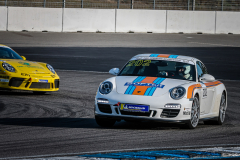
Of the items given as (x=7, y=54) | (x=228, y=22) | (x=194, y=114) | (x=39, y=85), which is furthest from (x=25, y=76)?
(x=228, y=22)

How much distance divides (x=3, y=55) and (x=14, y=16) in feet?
59.7

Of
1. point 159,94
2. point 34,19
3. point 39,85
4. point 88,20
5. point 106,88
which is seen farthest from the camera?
point 88,20

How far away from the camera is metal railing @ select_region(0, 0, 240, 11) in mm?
31766

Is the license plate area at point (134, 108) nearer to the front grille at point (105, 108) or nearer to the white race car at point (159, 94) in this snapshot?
the white race car at point (159, 94)

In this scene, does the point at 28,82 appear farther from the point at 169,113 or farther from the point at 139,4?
the point at 139,4

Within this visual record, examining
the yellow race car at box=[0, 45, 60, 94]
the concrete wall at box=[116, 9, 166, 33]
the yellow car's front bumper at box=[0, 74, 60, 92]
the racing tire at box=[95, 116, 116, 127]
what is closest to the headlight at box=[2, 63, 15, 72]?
the yellow race car at box=[0, 45, 60, 94]

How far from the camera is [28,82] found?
12.0 meters

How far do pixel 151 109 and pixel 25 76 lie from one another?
17.0 ft

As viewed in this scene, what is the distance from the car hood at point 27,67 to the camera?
1221 centimetres

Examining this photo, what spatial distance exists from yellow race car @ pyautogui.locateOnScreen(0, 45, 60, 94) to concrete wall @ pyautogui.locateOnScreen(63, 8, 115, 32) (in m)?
19.1

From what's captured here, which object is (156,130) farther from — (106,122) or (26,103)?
(26,103)

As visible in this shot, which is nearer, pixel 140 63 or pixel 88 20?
pixel 140 63

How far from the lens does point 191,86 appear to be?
814 cm

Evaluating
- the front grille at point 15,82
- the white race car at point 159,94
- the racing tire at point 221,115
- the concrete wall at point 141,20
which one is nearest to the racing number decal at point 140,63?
the white race car at point 159,94
